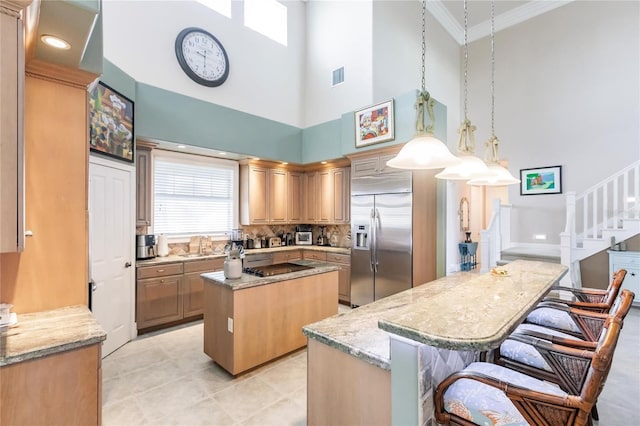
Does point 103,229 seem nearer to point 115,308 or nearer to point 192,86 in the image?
point 115,308

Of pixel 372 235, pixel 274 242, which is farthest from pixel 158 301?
pixel 372 235

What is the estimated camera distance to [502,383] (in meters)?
1.19

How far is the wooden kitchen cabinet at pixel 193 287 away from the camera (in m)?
4.16

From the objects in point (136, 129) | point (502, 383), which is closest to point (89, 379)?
point (502, 383)

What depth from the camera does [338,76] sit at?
5.54 meters

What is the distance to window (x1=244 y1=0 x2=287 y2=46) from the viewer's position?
531cm

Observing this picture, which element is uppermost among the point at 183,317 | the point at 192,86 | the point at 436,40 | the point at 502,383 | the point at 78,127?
the point at 436,40

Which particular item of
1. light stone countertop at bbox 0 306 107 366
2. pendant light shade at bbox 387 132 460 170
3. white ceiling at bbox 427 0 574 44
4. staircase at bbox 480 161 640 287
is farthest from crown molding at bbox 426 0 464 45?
light stone countertop at bbox 0 306 107 366

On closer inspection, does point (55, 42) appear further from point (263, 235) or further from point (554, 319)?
point (263, 235)

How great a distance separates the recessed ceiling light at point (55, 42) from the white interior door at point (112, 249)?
5.33 ft

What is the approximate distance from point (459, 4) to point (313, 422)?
7.96m

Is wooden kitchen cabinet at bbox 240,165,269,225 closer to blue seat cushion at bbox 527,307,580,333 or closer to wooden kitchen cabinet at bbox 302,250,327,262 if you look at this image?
wooden kitchen cabinet at bbox 302,250,327,262

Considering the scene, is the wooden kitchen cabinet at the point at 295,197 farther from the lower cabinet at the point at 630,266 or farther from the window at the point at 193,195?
the lower cabinet at the point at 630,266

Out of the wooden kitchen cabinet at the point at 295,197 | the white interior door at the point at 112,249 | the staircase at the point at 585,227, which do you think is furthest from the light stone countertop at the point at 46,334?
the staircase at the point at 585,227
